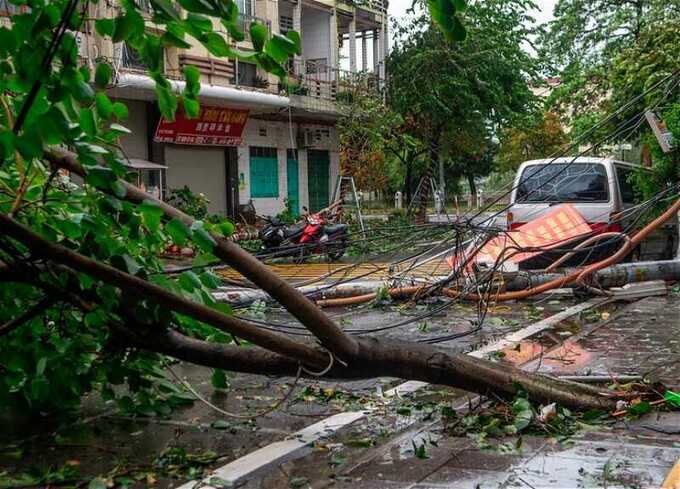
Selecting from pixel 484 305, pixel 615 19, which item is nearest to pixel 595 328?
pixel 484 305

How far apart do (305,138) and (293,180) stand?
4.94ft

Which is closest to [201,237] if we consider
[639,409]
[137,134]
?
[639,409]

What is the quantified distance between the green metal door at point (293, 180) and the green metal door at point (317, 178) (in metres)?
0.88

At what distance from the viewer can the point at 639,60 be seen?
18.0 metres

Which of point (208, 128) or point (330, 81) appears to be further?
point (330, 81)

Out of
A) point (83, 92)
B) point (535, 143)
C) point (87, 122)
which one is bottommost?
point (87, 122)

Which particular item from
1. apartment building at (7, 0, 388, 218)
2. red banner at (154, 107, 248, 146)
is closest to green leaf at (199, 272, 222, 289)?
apartment building at (7, 0, 388, 218)

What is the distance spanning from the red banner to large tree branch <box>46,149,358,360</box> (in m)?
17.6

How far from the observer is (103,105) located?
443 centimetres

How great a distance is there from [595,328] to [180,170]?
16.6m

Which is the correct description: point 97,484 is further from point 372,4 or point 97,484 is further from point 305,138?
point 372,4

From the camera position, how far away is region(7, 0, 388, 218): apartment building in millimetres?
22188

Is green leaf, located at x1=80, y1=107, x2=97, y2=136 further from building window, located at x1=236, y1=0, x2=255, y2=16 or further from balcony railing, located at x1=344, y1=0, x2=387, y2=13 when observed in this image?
balcony railing, located at x1=344, y1=0, x2=387, y2=13

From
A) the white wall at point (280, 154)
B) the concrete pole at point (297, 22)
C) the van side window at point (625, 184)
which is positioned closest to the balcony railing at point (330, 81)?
the concrete pole at point (297, 22)
